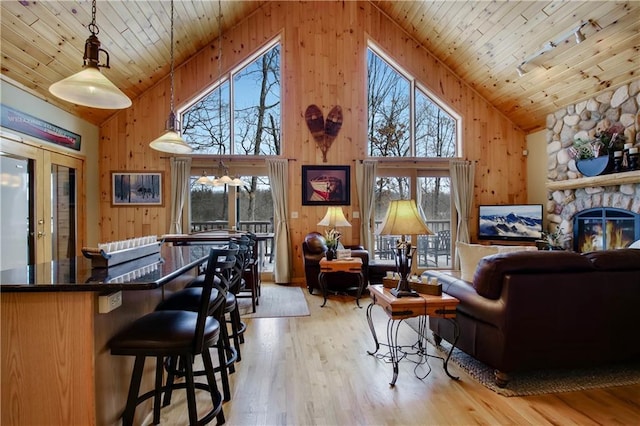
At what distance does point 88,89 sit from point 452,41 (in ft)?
18.7

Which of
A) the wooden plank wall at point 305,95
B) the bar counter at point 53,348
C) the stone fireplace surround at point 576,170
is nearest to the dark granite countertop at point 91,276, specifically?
the bar counter at point 53,348

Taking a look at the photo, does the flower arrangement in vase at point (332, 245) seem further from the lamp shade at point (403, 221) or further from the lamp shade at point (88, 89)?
the lamp shade at point (88, 89)

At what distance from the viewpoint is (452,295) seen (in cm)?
260

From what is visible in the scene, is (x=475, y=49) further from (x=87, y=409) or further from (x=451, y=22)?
(x=87, y=409)

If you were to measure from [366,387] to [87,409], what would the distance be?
1631 millimetres

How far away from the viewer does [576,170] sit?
523cm

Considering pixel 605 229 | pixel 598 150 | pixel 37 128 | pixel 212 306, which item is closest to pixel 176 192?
pixel 37 128

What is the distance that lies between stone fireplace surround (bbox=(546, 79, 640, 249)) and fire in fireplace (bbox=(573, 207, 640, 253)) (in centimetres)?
8

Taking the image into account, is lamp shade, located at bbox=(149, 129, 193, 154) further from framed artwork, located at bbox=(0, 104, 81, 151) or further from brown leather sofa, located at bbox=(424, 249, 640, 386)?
brown leather sofa, located at bbox=(424, 249, 640, 386)

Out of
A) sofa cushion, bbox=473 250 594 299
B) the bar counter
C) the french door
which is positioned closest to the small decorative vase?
sofa cushion, bbox=473 250 594 299

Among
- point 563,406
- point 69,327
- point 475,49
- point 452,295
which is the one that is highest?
point 475,49

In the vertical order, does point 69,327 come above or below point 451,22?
below

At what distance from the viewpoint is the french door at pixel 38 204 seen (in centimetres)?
366

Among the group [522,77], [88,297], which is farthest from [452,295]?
[522,77]
